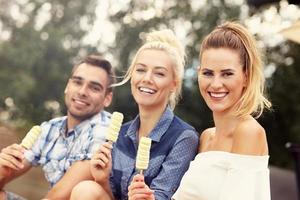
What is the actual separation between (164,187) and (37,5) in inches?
154

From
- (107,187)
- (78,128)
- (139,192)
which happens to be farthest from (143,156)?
(78,128)

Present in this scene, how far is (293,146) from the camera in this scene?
2225 mm

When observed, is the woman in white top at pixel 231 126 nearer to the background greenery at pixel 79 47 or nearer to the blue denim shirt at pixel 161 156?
the blue denim shirt at pixel 161 156

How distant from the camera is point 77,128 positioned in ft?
5.52

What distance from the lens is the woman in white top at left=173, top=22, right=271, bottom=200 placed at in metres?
1.12

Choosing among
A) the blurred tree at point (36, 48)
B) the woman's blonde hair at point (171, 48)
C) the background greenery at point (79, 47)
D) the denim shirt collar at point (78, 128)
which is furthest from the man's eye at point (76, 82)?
the blurred tree at point (36, 48)

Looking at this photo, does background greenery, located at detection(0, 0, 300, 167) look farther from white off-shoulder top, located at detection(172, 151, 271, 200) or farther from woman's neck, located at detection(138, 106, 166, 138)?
white off-shoulder top, located at detection(172, 151, 271, 200)

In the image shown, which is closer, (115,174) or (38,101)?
(115,174)

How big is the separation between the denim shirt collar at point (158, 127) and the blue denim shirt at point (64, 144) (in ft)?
0.55

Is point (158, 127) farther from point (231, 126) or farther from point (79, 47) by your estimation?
point (79, 47)

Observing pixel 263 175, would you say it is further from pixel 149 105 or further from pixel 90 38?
pixel 90 38

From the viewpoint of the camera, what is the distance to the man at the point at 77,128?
1610 mm

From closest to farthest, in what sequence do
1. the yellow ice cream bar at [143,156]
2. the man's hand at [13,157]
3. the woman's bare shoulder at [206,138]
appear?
the yellow ice cream bar at [143,156]
the woman's bare shoulder at [206,138]
the man's hand at [13,157]

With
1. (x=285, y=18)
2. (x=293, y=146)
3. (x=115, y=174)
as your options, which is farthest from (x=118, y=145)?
(x=285, y=18)
